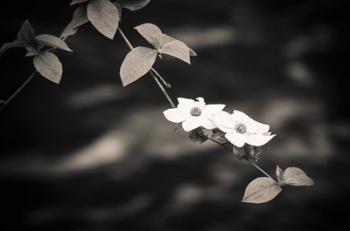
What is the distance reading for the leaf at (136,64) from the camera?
0.38 m

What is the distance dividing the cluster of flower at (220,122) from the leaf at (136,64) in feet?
0.11

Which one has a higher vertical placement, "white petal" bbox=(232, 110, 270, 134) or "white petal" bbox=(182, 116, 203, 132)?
"white petal" bbox=(182, 116, 203, 132)

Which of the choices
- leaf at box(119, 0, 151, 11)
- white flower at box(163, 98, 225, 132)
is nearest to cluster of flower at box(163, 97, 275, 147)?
white flower at box(163, 98, 225, 132)

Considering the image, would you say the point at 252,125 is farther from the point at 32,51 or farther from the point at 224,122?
the point at 32,51

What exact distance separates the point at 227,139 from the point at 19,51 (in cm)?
107

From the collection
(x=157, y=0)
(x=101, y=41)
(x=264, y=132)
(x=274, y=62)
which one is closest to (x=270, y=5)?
(x=274, y=62)

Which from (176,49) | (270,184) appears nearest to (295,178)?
(270,184)

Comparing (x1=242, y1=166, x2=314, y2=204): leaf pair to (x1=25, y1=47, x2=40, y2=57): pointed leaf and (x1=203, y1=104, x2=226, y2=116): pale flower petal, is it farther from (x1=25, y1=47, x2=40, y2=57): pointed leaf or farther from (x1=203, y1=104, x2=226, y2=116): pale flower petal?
(x1=25, y1=47, x2=40, y2=57): pointed leaf

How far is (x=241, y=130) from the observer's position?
38 centimetres

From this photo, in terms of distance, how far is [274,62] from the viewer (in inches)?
55.8

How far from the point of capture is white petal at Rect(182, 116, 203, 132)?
37 cm

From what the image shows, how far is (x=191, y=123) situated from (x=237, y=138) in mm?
35

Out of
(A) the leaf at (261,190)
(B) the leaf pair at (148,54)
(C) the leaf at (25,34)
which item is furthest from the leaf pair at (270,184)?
(C) the leaf at (25,34)

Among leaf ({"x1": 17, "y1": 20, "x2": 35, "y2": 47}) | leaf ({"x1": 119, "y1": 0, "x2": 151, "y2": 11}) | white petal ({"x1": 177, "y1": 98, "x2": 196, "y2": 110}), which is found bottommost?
white petal ({"x1": 177, "y1": 98, "x2": 196, "y2": 110})
